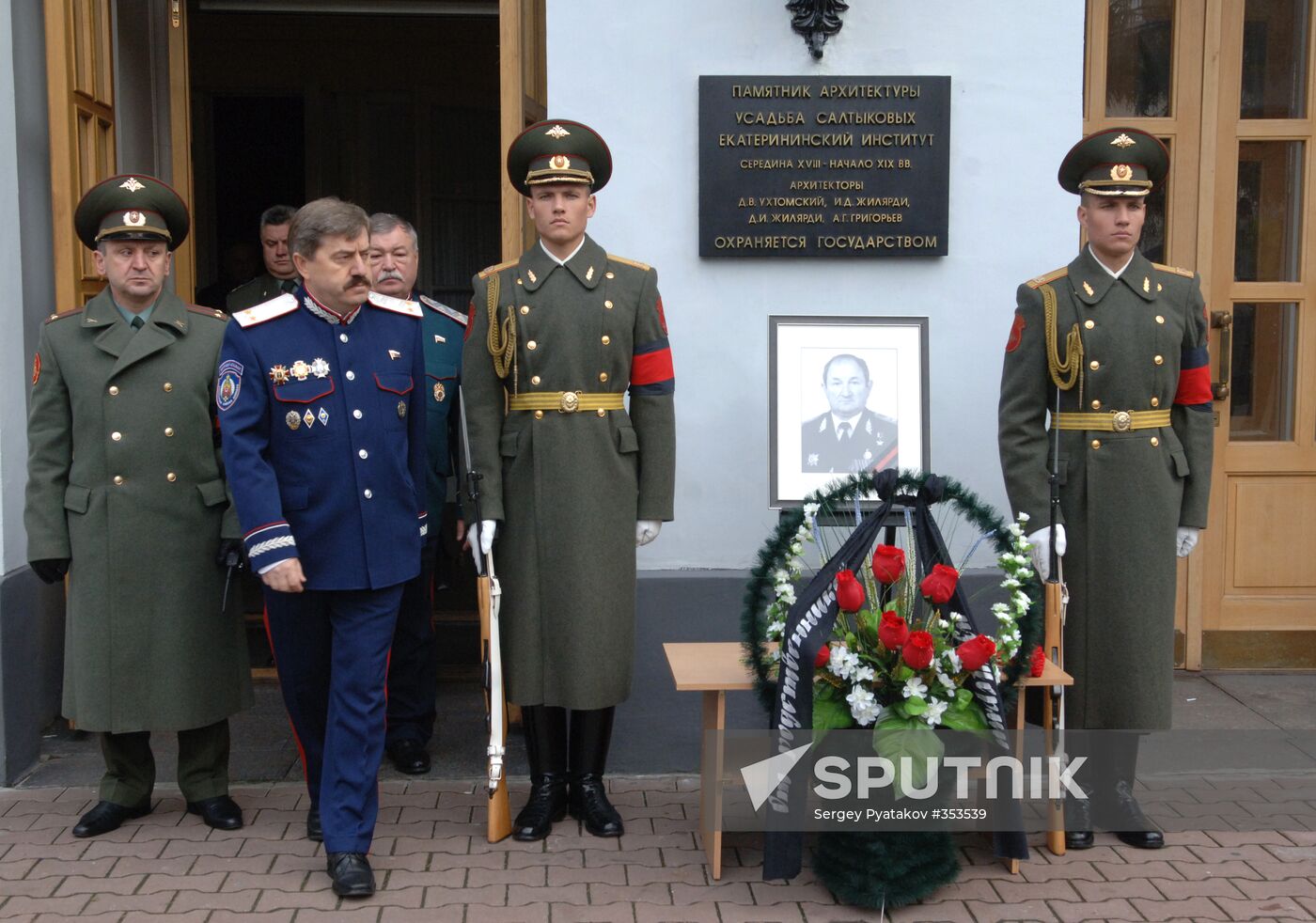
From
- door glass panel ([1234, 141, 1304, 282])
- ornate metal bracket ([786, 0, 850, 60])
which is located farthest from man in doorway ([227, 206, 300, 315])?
door glass panel ([1234, 141, 1304, 282])

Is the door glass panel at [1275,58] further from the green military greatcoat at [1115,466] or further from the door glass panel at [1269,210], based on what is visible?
the green military greatcoat at [1115,466]

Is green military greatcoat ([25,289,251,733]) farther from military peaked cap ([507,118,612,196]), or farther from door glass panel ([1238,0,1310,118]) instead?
door glass panel ([1238,0,1310,118])

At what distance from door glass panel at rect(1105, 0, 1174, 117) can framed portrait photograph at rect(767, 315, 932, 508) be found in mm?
1708

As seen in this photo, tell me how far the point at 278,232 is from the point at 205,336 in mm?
1326

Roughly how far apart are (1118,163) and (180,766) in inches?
134

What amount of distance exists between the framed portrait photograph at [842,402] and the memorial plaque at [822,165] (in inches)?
13.8

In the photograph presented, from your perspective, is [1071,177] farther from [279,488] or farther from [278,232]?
[278,232]

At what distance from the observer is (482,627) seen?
3.97m

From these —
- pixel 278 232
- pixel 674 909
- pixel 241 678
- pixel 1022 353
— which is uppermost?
pixel 278 232

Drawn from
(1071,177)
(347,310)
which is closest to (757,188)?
(1071,177)

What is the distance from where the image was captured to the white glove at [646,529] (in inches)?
161

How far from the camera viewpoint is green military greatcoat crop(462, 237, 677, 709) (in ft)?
13.1

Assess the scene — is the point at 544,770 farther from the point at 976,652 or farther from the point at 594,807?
the point at 976,652

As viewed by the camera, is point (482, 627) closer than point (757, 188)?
Yes
